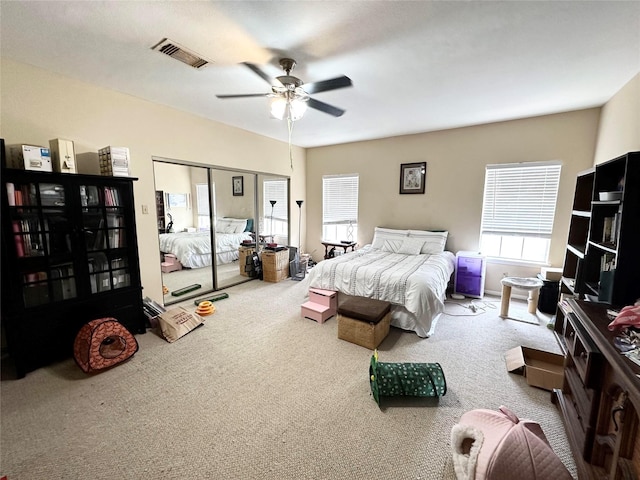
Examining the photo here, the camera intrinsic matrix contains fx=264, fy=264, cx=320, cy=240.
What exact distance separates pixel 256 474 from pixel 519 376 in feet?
7.12

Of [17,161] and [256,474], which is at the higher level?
[17,161]

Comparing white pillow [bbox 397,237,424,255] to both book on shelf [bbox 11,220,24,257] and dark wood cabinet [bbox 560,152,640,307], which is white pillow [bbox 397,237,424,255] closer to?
dark wood cabinet [bbox 560,152,640,307]

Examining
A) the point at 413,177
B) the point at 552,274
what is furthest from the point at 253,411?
the point at 413,177

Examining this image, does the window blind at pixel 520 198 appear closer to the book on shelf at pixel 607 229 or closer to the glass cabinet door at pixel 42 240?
the book on shelf at pixel 607 229

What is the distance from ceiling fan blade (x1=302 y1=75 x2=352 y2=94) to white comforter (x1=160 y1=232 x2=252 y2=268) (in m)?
2.71

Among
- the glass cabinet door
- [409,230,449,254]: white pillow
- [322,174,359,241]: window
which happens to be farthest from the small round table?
the glass cabinet door

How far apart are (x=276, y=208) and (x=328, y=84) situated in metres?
3.47

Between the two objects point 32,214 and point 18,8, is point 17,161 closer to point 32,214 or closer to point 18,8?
point 32,214

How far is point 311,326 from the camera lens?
312cm

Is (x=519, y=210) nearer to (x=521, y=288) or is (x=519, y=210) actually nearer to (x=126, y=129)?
(x=521, y=288)

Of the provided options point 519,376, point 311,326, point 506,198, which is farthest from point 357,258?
point 506,198

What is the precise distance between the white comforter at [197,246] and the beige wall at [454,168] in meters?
2.00

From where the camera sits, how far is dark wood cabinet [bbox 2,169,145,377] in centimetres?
214

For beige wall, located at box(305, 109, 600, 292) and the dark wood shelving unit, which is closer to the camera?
the dark wood shelving unit
